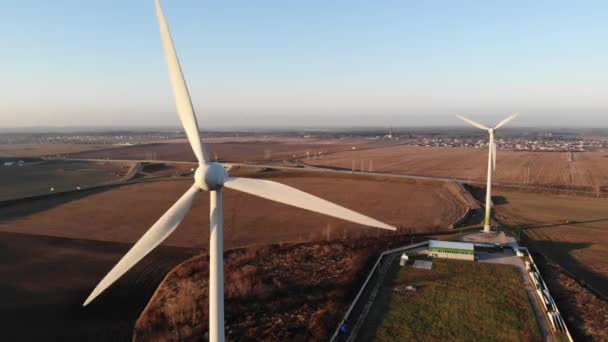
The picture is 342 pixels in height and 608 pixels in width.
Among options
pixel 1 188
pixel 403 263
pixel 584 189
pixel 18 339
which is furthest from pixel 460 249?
pixel 1 188

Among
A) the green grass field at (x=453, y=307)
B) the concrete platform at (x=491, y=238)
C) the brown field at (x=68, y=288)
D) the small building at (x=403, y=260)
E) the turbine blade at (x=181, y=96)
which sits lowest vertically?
the brown field at (x=68, y=288)

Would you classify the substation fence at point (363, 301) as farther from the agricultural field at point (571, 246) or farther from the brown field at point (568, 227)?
the brown field at point (568, 227)

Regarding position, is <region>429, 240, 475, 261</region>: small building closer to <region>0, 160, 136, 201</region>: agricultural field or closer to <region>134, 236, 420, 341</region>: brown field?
<region>134, 236, 420, 341</region>: brown field

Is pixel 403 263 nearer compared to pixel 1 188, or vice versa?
pixel 403 263

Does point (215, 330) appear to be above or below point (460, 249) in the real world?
above

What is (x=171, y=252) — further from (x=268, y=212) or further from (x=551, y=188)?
(x=551, y=188)

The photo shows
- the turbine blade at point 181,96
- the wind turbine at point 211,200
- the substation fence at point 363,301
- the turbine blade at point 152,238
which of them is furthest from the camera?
the substation fence at point 363,301

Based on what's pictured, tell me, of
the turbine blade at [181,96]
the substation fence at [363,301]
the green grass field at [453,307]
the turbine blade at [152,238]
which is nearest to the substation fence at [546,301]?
the green grass field at [453,307]
